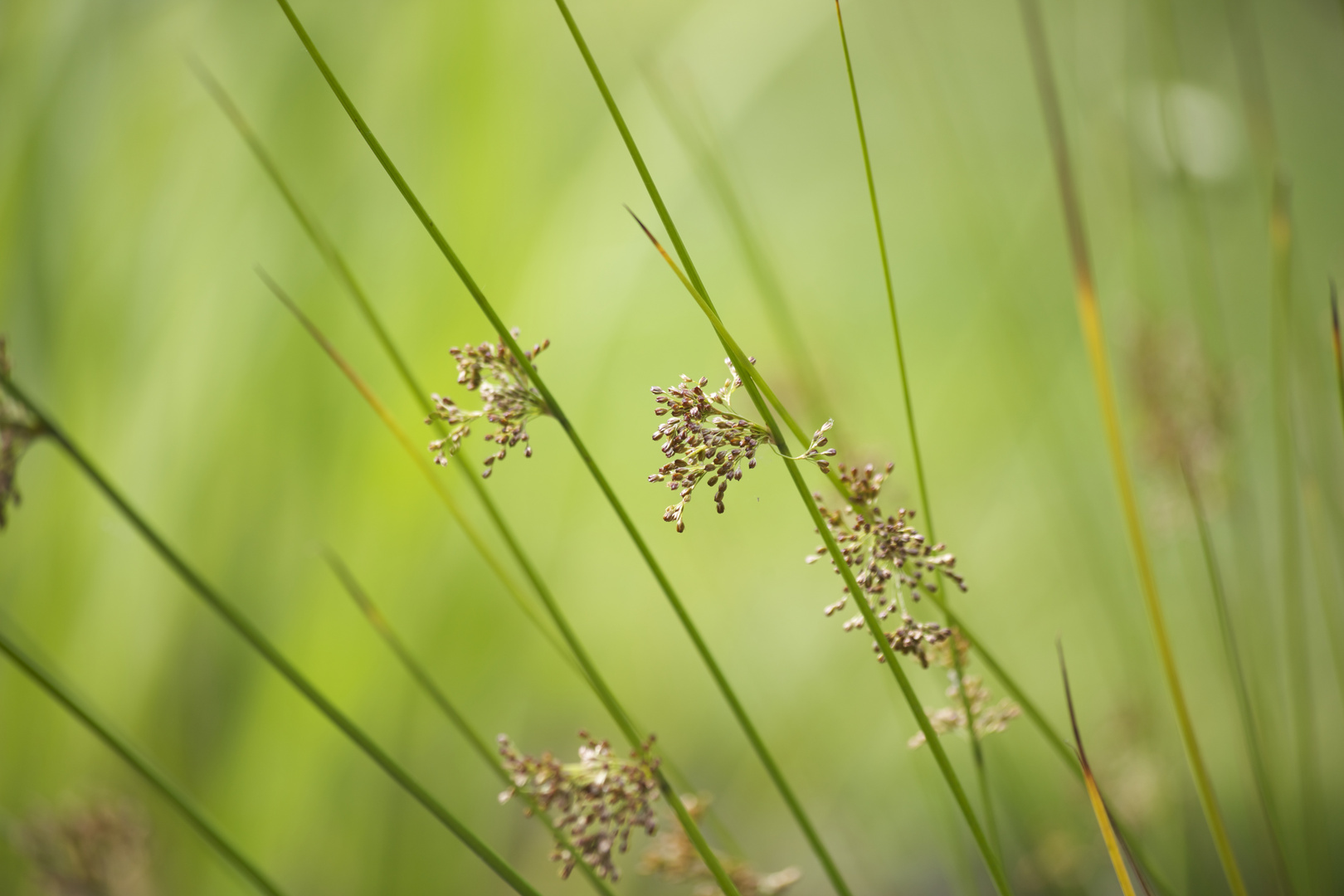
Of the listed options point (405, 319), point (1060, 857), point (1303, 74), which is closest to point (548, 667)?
point (405, 319)

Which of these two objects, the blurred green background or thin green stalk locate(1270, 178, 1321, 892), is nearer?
thin green stalk locate(1270, 178, 1321, 892)

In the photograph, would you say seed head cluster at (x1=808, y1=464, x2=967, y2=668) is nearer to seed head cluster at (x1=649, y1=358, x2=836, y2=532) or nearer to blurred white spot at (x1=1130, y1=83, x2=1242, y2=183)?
seed head cluster at (x1=649, y1=358, x2=836, y2=532)

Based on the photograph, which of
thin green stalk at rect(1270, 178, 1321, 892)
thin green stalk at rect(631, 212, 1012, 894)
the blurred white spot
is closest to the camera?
thin green stalk at rect(631, 212, 1012, 894)

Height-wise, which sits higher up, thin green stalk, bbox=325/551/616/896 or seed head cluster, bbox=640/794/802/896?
thin green stalk, bbox=325/551/616/896

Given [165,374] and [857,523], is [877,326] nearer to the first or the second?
[165,374]

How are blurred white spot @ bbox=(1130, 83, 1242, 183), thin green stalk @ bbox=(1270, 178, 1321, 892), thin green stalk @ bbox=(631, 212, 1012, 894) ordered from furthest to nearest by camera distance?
blurred white spot @ bbox=(1130, 83, 1242, 183)
thin green stalk @ bbox=(1270, 178, 1321, 892)
thin green stalk @ bbox=(631, 212, 1012, 894)

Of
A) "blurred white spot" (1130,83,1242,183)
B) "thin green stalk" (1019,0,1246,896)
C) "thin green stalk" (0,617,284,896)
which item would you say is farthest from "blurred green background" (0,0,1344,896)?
"thin green stalk" (0,617,284,896)

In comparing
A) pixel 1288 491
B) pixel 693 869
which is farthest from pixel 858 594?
pixel 1288 491
